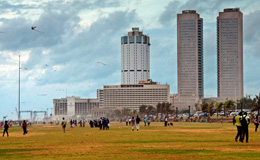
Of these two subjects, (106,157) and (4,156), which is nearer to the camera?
(106,157)

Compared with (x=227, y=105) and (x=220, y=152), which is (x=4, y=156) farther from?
(x=227, y=105)

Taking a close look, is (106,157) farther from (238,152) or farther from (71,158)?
(238,152)

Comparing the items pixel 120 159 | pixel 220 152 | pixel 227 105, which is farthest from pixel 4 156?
pixel 227 105

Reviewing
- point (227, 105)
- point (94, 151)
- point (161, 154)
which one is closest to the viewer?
point (161, 154)

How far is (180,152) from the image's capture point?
88.7 feet

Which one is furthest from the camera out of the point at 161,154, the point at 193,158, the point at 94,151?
the point at 94,151

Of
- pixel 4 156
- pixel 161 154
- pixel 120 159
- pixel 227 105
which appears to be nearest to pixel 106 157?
pixel 120 159

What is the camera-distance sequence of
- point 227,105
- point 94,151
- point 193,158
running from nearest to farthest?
point 193,158 → point 94,151 → point 227,105

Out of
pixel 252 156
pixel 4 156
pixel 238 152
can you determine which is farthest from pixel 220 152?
pixel 4 156

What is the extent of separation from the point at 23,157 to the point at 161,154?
23.2ft

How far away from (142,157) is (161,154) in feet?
5.63

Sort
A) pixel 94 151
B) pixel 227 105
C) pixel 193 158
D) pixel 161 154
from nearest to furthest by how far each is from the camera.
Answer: pixel 193 158 < pixel 161 154 < pixel 94 151 < pixel 227 105

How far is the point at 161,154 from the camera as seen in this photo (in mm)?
25969

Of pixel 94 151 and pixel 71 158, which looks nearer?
pixel 71 158
